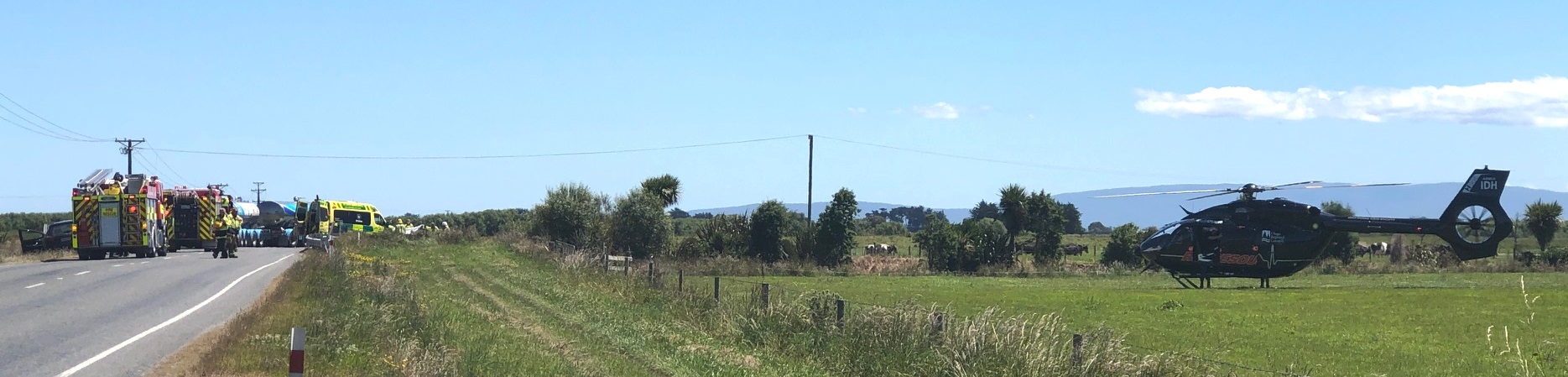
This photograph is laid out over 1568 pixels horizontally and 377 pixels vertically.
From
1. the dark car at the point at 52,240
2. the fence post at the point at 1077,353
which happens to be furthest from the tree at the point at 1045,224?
the fence post at the point at 1077,353

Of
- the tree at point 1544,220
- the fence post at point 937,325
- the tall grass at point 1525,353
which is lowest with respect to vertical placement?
the tall grass at point 1525,353

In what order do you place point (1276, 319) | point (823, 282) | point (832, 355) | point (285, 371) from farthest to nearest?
point (823, 282) < point (1276, 319) < point (832, 355) < point (285, 371)

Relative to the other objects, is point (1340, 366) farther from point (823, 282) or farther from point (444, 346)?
point (823, 282)

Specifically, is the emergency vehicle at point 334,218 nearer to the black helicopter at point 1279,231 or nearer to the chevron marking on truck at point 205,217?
the chevron marking on truck at point 205,217

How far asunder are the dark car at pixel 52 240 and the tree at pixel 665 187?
3556 centimetres

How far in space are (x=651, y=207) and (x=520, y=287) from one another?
44974 mm

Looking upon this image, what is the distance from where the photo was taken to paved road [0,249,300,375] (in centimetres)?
1566

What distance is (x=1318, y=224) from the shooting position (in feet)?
151

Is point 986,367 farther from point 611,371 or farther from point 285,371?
point 285,371

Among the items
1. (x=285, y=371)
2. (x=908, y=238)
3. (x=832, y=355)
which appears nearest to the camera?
(x=285, y=371)

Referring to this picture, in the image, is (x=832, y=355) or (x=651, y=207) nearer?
(x=832, y=355)

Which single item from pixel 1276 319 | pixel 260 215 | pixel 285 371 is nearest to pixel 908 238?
pixel 260 215

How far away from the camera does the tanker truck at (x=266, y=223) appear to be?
6944cm

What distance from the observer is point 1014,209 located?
83.7 m
